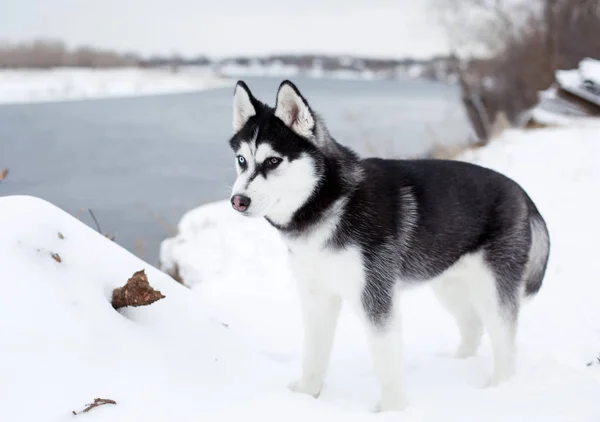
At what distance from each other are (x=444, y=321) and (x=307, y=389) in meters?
1.79

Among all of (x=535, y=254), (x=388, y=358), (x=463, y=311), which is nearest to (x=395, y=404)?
(x=388, y=358)

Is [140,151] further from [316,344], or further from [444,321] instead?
[316,344]

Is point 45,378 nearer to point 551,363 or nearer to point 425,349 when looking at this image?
point 425,349

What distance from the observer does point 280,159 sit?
9.09 feet

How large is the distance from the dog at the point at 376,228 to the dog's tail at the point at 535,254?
12 mm

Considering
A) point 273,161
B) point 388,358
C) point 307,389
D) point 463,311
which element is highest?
point 273,161

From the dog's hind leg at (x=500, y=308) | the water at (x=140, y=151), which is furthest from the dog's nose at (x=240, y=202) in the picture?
the water at (x=140, y=151)

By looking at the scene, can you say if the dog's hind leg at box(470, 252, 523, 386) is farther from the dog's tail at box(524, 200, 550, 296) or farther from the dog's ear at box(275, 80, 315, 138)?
the dog's ear at box(275, 80, 315, 138)

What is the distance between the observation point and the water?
7.04m

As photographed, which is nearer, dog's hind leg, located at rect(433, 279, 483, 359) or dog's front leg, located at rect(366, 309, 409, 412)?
dog's front leg, located at rect(366, 309, 409, 412)

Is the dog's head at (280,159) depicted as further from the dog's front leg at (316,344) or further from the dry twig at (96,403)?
the dry twig at (96,403)

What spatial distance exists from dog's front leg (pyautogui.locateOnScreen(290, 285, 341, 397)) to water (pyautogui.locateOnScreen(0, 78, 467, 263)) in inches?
70.2

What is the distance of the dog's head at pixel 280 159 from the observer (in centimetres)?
270

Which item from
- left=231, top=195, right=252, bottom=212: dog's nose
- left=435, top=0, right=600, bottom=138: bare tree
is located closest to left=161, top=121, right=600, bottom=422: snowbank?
left=231, top=195, right=252, bottom=212: dog's nose
